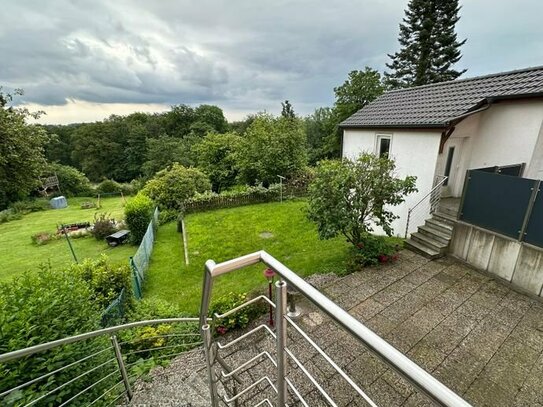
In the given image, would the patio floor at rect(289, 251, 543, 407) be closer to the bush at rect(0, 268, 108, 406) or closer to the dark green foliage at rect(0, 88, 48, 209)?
the bush at rect(0, 268, 108, 406)

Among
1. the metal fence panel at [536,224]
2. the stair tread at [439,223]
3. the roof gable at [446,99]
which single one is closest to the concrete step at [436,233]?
the stair tread at [439,223]

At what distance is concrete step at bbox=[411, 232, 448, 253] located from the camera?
703 cm

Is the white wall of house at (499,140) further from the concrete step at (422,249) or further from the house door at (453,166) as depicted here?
the concrete step at (422,249)

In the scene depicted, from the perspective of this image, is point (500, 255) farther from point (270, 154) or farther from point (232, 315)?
point (270, 154)

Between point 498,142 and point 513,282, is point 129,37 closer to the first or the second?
point 498,142

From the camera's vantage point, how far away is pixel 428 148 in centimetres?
805

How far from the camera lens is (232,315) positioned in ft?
16.4

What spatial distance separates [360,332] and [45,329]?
10.7 ft

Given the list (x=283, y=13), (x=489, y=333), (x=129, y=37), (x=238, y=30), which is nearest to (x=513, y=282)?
(x=489, y=333)

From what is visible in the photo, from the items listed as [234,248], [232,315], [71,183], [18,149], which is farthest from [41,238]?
[71,183]

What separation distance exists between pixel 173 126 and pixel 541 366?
53531 mm

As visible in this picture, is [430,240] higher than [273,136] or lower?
lower

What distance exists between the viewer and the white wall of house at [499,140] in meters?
7.18

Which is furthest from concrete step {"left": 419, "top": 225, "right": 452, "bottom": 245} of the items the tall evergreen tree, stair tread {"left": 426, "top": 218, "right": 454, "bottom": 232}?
the tall evergreen tree
